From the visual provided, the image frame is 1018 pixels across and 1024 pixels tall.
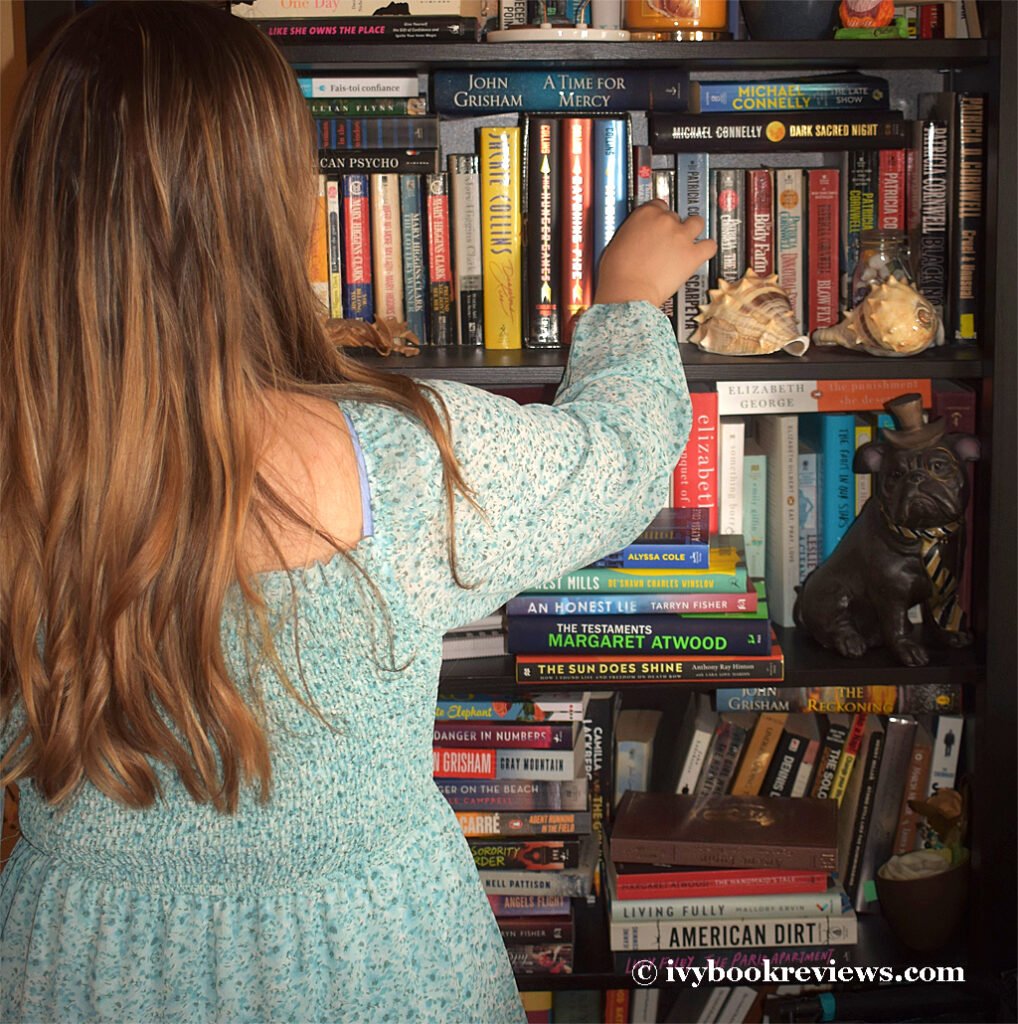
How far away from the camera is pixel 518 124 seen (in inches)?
58.1

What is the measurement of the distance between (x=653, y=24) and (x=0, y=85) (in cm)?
81

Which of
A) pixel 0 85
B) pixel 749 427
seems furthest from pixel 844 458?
pixel 0 85

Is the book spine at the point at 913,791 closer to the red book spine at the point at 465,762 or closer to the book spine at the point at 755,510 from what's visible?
the book spine at the point at 755,510

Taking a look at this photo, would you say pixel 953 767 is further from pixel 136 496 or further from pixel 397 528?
pixel 136 496

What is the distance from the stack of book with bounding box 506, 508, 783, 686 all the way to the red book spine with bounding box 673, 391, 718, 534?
7 centimetres

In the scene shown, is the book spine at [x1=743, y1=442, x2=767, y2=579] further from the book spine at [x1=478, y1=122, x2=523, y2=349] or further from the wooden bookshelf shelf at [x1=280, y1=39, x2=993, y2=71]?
the wooden bookshelf shelf at [x1=280, y1=39, x2=993, y2=71]

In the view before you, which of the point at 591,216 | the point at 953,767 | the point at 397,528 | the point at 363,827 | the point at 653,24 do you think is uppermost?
the point at 653,24

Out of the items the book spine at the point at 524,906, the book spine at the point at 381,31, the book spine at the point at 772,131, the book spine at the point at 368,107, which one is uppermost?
the book spine at the point at 381,31

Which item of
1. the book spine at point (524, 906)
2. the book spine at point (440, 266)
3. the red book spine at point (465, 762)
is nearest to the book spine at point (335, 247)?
the book spine at point (440, 266)

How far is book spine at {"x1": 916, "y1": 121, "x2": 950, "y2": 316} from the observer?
1.45 metres

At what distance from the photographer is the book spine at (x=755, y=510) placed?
156 cm

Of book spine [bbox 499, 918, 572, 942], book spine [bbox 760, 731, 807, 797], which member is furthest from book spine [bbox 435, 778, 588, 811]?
book spine [bbox 760, 731, 807, 797]

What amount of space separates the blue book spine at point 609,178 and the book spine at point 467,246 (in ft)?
0.48

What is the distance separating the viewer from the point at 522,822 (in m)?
1.56
